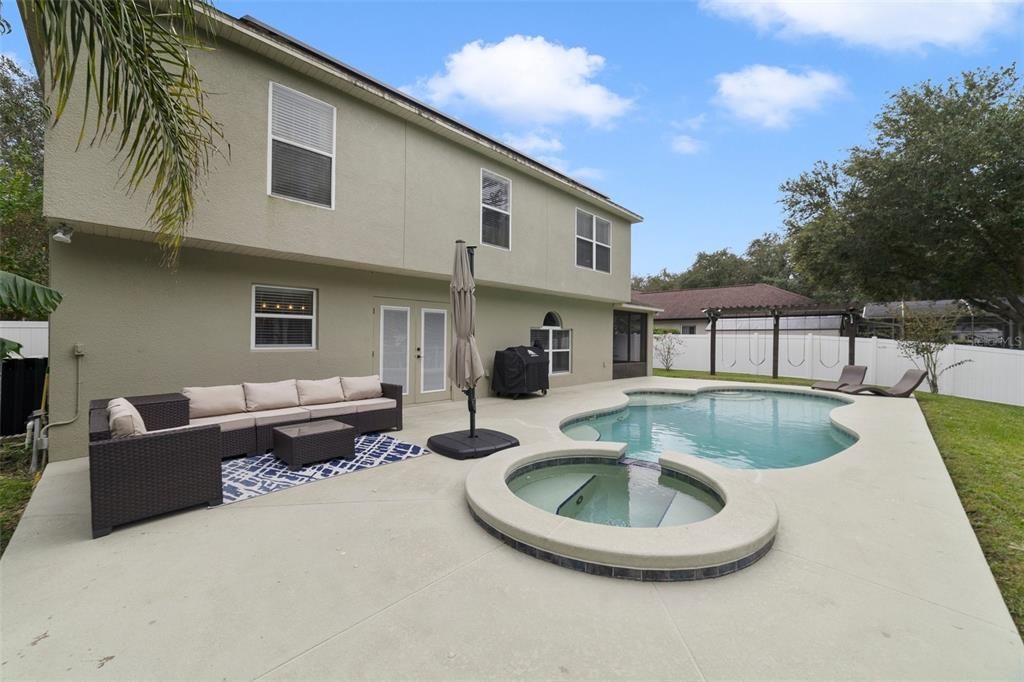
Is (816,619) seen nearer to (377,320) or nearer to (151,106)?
(151,106)

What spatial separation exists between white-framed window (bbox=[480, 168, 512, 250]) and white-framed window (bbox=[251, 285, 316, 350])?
4.33 m

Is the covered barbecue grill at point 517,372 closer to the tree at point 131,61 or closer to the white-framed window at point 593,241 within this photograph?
the white-framed window at point 593,241

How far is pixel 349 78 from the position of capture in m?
7.73

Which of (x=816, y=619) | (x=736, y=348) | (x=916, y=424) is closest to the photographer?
(x=816, y=619)

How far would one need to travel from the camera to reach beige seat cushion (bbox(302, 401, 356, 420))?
673 centimetres

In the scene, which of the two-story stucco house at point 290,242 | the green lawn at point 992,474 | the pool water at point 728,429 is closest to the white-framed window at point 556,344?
the two-story stucco house at point 290,242

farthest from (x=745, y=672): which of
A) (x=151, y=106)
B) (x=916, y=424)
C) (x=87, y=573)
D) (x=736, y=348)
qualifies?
(x=736, y=348)

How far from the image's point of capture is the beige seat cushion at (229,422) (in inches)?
228

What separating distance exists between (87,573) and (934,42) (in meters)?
20.0

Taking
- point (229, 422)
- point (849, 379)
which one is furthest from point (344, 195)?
point (849, 379)

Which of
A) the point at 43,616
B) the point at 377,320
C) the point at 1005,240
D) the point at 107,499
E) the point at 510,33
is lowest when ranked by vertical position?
the point at 43,616

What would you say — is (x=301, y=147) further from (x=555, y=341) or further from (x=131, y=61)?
(x=555, y=341)

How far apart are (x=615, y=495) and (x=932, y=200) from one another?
18918 millimetres

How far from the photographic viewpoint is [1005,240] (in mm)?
16656
